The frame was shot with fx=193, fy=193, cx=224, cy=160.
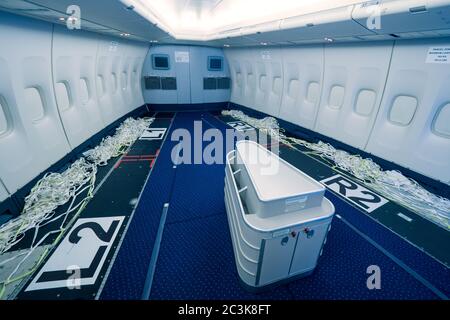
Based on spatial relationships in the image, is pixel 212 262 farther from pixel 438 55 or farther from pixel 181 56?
pixel 181 56

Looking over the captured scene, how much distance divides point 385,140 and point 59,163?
7576mm

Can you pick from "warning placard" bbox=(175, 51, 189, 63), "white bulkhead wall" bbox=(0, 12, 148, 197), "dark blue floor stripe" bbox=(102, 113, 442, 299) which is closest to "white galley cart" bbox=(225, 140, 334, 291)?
"dark blue floor stripe" bbox=(102, 113, 442, 299)

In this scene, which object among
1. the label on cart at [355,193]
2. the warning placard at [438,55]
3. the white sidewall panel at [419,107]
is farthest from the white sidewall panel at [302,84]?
the label on cart at [355,193]

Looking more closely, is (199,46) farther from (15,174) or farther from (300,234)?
(300,234)

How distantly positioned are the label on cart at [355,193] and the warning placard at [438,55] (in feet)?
8.64

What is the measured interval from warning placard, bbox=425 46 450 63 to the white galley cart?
3.65 m

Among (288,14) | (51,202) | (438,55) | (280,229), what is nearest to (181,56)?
(288,14)

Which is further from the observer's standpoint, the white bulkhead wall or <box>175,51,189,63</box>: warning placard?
<box>175,51,189,63</box>: warning placard

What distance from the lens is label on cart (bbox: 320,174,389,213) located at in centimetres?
365

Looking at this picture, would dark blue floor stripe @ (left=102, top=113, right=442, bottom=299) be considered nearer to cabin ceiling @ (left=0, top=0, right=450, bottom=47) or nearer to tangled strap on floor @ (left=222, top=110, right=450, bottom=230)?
tangled strap on floor @ (left=222, top=110, right=450, bottom=230)

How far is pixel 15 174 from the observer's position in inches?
129

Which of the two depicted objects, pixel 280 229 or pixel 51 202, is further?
pixel 51 202

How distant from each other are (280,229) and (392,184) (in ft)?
12.7

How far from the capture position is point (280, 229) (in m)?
1.85
